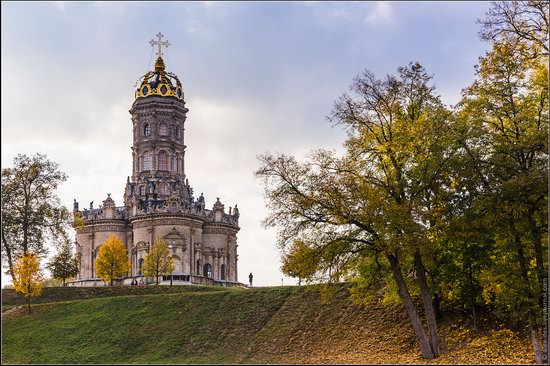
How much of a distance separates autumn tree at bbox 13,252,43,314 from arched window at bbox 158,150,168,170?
3010 cm

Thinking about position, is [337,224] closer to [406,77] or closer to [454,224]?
[454,224]

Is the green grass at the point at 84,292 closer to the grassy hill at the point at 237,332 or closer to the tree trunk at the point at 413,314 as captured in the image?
the grassy hill at the point at 237,332

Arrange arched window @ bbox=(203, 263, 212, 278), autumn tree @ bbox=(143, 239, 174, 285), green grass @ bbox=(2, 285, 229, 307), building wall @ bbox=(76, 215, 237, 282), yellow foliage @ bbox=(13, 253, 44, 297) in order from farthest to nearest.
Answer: arched window @ bbox=(203, 263, 212, 278)
building wall @ bbox=(76, 215, 237, 282)
autumn tree @ bbox=(143, 239, 174, 285)
green grass @ bbox=(2, 285, 229, 307)
yellow foliage @ bbox=(13, 253, 44, 297)

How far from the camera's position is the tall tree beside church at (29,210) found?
47219 millimetres

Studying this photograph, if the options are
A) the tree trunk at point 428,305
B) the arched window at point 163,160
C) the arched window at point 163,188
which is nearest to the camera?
the tree trunk at point 428,305

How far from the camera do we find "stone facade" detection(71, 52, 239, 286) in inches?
2709

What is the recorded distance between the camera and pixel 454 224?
2886 centimetres

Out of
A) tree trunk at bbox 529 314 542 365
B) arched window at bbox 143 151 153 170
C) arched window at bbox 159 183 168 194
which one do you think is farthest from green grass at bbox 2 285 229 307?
A: tree trunk at bbox 529 314 542 365

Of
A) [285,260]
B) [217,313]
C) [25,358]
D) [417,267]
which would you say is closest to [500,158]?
[417,267]

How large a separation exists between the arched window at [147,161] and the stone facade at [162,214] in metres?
0.03

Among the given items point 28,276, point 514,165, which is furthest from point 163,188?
point 514,165

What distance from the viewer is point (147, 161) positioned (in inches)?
2945

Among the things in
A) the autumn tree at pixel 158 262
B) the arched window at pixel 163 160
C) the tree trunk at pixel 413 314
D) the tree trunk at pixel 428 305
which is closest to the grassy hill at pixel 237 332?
the tree trunk at pixel 413 314

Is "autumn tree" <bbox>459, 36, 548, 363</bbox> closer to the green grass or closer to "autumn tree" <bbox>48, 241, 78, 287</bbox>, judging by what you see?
the green grass
